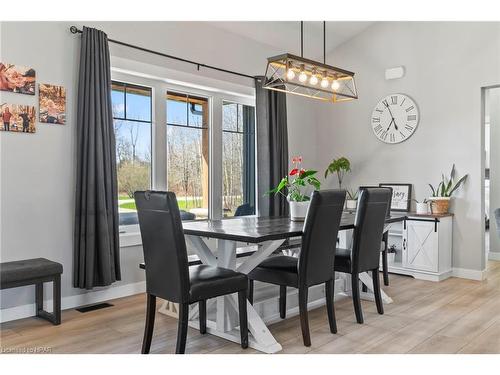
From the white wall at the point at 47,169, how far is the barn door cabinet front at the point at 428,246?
9.47ft

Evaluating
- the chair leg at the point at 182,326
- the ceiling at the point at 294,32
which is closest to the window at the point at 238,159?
the ceiling at the point at 294,32

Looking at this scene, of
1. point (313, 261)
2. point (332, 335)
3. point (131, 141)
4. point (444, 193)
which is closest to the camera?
point (313, 261)

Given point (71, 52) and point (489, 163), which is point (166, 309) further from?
point (489, 163)

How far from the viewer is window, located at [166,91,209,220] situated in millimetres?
4645

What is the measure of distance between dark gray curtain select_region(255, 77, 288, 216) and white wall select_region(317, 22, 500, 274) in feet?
3.41

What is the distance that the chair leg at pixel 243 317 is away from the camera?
2.76 metres

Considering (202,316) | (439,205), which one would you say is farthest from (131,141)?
(439,205)

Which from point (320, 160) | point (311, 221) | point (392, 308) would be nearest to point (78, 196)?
point (311, 221)

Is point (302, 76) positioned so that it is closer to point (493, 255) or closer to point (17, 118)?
point (17, 118)

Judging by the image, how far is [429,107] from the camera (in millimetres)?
5242

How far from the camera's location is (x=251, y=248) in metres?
4.06

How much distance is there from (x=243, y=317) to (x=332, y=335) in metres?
0.71

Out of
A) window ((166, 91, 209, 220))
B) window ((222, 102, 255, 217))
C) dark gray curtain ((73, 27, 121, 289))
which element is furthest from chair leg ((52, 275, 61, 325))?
window ((222, 102, 255, 217))

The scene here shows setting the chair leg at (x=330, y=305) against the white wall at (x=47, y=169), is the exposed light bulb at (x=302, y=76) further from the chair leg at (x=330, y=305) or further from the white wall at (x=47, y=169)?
the chair leg at (x=330, y=305)
